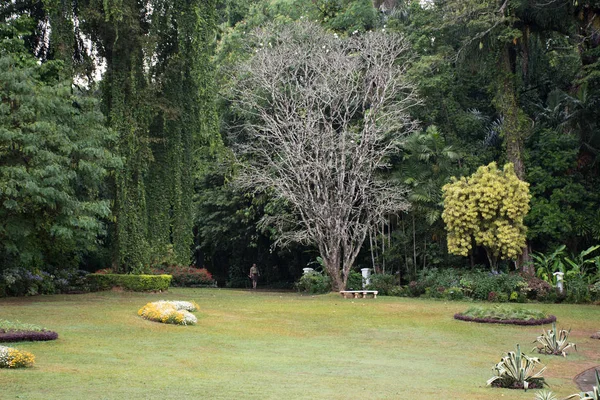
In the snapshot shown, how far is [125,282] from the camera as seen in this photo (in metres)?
27.1

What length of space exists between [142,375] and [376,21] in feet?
91.3

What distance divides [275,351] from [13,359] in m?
5.52

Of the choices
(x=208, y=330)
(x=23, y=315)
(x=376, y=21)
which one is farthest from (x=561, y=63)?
(x=23, y=315)

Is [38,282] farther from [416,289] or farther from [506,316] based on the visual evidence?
[506,316]

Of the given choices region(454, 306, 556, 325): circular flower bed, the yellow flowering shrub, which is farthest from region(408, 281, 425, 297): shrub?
region(454, 306, 556, 325): circular flower bed

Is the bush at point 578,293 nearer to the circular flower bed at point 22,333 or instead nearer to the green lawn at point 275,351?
the green lawn at point 275,351

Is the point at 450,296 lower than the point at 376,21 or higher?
lower

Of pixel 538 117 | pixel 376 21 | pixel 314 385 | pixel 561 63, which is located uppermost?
pixel 376 21

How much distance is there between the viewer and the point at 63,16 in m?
25.3

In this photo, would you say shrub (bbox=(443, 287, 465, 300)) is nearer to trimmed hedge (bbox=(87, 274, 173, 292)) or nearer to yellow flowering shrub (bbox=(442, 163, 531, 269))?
yellow flowering shrub (bbox=(442, 163, 531, 269))

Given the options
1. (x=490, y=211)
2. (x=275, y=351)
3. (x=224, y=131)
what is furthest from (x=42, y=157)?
(x=224, y=131)

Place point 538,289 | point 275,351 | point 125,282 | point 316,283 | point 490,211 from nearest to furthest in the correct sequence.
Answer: point 275,351, point 538,289, point 125,282, point 490,211, point 316,283

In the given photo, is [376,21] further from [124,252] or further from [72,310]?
[72,310]

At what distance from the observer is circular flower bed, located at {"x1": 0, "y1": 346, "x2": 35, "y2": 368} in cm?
1077
